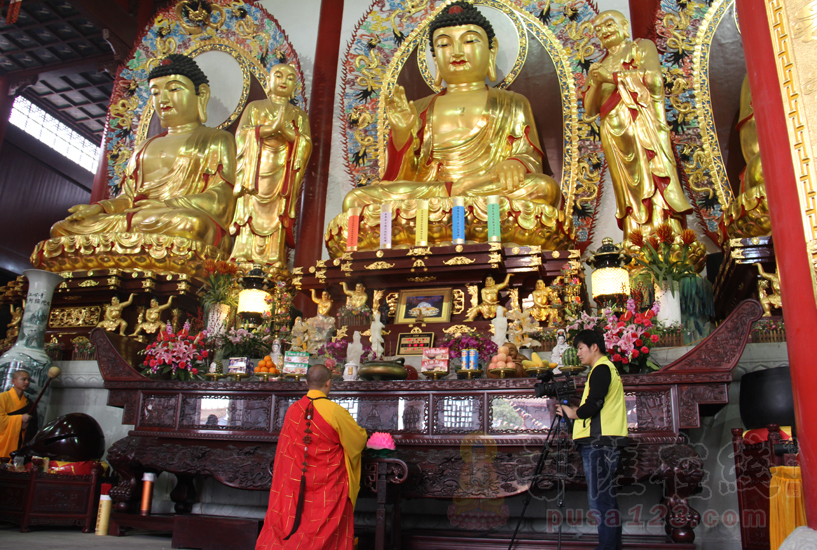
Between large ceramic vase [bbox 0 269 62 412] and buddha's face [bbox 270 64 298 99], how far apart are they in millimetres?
2972

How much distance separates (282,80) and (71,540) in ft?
16.7

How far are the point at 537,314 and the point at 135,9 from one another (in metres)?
7.81

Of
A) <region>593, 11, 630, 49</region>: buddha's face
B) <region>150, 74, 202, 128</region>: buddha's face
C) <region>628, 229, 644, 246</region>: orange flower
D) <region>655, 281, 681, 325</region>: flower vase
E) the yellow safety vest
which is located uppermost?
<region>150, 74, 202, 128</region>: buddha's face

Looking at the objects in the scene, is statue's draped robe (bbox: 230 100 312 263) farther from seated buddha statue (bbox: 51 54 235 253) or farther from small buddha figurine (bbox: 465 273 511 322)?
small buddha figurine (bbox: 465 273 511 322)

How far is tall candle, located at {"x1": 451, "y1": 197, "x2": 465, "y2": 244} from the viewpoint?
18.7ft

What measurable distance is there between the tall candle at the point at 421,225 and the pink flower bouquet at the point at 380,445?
2.62 m

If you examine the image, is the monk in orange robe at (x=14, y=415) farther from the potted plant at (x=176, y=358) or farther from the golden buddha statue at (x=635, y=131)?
the golden buddha statue at (x=635, y=131)

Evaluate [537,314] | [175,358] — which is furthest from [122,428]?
[537,314]

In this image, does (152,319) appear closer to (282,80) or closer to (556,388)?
(282,80)

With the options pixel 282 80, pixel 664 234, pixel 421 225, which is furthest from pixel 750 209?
pixel 282 80

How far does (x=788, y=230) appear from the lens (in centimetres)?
274

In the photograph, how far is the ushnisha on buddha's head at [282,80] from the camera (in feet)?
24.4

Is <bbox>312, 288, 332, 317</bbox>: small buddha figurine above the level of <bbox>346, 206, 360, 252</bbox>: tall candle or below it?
below

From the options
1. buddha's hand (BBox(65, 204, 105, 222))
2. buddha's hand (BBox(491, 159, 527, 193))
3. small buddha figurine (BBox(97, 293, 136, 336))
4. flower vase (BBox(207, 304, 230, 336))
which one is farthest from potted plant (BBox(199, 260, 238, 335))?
buddha's hand (BBox(491, 159, 527, 193))
